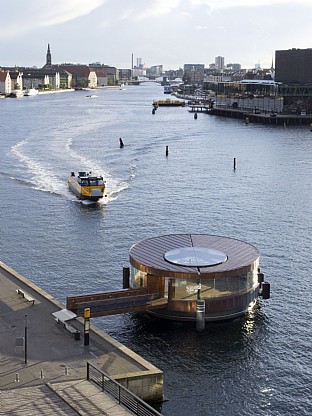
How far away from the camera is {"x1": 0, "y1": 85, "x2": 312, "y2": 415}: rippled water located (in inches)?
940

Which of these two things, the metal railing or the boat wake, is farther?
the boat wake

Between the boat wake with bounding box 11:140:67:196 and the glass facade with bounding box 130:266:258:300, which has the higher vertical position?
the glass facade with bounding box 130:266:258:300

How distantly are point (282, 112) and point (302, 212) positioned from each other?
90.9m

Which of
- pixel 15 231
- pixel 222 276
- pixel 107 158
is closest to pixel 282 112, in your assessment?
pixel 107 158

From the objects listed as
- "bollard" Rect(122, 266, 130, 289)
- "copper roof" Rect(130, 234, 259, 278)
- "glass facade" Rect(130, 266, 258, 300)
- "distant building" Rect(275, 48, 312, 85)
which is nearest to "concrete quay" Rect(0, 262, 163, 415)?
"glass facade" Rect(130, 266, 258, 300)

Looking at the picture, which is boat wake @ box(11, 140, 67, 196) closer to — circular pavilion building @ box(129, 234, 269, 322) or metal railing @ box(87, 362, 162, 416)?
circular pavilion building @ box(129, 234, 269, 322)

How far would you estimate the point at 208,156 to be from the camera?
3179 inches

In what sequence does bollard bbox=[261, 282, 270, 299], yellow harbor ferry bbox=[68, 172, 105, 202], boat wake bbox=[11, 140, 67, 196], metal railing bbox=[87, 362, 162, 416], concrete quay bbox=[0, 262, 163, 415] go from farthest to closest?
boat wake bbox=[11, 140, 67, 196] → yellow harbor ferry bbox=[68, 172, 105, 202] → bollard bbox=[261, 282, 270, 299] → concrete quay bbox=[0, 262, 163, 415] → metal railing bbox=[87, 362, 162, 416]

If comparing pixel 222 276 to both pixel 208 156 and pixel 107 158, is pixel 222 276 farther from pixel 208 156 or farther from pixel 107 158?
pixel 208 156

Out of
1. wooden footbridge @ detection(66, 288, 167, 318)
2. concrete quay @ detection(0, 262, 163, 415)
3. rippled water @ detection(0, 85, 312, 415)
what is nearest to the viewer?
concrete quay @ detection(0, 262, 163, 415)

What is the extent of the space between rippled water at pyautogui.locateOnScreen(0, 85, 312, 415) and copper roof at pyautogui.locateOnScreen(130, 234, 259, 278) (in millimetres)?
1950

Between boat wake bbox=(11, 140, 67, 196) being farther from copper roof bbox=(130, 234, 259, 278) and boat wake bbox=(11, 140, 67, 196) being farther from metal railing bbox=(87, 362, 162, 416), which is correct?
metal railing bbox=(87, 362, 162, 416)

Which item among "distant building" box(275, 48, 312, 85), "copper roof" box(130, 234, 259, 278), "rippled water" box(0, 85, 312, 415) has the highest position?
"distant building" box(275, 48, 312, 85)

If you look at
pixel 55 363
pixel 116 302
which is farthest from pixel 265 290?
pixel 55 363
